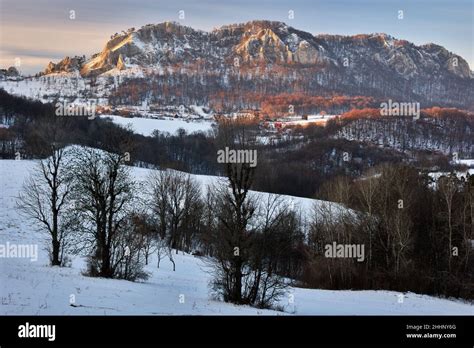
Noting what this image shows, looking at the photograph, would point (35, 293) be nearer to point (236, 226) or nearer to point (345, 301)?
point (236, 226)

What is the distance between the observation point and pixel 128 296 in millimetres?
22766

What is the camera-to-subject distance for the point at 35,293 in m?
19.4

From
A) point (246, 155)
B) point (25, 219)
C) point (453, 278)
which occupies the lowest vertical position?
point (453, 278)

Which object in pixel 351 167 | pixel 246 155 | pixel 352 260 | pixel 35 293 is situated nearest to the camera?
pixel 35 293

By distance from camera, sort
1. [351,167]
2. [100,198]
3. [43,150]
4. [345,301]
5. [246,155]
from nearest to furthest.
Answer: [246,155] < [100,198] < [345,301] < [43,150] < [351,167]

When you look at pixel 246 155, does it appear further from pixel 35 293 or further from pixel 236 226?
pixel 35 293

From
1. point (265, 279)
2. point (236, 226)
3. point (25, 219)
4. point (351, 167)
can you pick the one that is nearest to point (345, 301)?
point (265, 279)

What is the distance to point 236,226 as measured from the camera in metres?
26.3

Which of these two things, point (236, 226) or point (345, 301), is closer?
point (236, 226)

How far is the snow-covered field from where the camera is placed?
58.0 feet

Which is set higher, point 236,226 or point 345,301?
point 236,226

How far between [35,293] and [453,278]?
1735 inches

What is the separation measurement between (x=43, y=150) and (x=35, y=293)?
22.9 m

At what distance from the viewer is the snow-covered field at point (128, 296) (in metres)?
17.7
